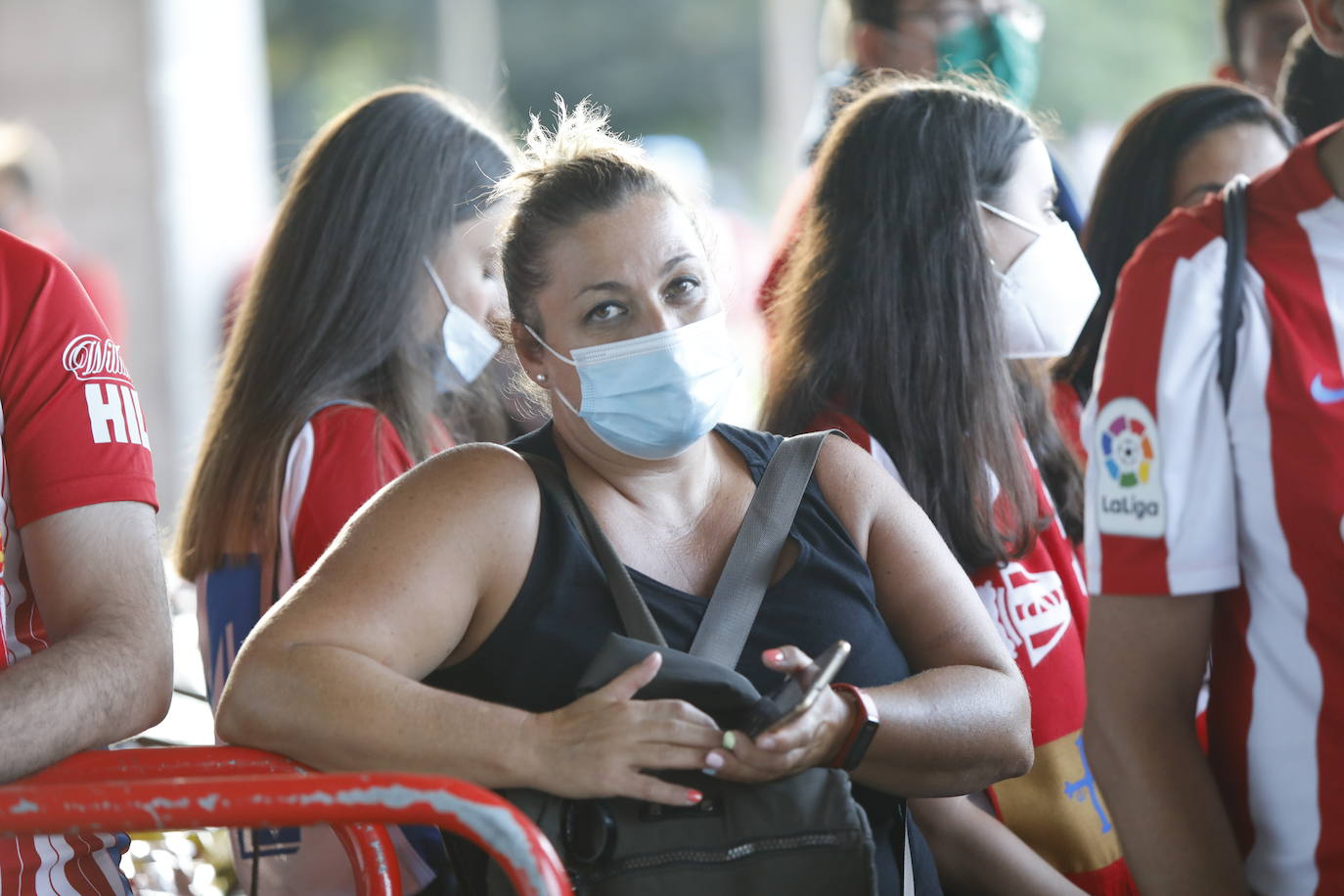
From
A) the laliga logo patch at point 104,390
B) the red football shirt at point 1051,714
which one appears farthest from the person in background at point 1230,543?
the laliga logo patch at point 104,390

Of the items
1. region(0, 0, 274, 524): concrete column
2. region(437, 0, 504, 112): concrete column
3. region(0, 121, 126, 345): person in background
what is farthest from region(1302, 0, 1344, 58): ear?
region(437, 0, 504, 112): concrete column

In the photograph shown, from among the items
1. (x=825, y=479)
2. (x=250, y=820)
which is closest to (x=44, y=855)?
(x=250, y=820)

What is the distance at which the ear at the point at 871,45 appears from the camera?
4.56 metres

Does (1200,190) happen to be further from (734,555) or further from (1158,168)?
(734,555)

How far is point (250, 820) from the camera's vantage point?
59.2 inches

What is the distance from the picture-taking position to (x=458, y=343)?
3086 mm

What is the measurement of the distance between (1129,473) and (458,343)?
172 cm

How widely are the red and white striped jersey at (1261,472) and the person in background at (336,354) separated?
1.42 m

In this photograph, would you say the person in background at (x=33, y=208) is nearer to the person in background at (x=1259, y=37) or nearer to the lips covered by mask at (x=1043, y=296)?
the person in background at (x=1259, y=37)

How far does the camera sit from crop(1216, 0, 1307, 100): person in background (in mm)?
4336

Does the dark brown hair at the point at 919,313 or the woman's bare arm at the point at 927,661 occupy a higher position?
the dark brown hair at the point at 919,313

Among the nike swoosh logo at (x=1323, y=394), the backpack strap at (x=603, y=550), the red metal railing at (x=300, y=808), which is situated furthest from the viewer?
the backpack strap at (x=603, y=550)

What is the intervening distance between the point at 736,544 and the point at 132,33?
10.2 m

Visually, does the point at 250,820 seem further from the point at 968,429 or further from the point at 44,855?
the point at 968,429
